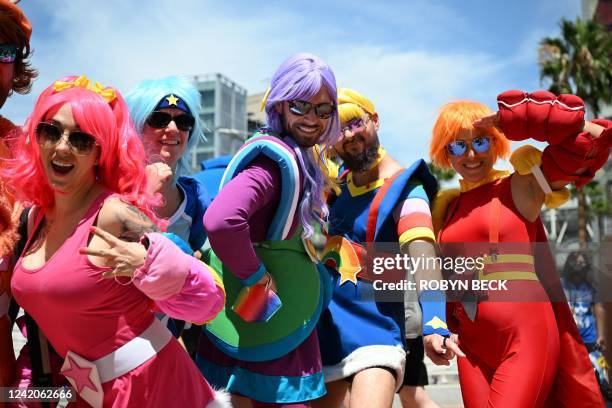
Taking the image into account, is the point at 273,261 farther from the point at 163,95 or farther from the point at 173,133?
the point at 163,95

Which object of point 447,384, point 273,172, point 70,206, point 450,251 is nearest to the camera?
point 70,206

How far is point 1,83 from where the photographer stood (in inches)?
106

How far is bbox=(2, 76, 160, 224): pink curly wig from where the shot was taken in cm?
190

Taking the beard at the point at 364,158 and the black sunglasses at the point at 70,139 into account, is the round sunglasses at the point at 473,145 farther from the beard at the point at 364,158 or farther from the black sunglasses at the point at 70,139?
the black sunglasses at the point at 70,139

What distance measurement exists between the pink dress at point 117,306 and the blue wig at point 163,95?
3.41 feet

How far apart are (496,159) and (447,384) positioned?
4.18 meters

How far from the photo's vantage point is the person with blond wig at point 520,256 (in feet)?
8.80

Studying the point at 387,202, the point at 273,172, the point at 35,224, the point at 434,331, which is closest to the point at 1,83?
the point at 35,224

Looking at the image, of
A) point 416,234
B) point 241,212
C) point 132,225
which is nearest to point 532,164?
point 416,234

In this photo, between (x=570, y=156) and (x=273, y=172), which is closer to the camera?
(x=273, y=172)

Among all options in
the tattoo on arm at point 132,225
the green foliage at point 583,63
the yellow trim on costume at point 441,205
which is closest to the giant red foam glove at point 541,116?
the yellow trim on costume at point 441,205

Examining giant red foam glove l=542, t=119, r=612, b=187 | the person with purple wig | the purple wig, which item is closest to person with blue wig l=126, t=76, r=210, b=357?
the person with purple wig

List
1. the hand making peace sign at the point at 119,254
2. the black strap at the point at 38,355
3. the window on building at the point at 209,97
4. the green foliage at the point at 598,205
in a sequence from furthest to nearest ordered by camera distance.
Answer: the window on building at the point at 209,97 → the green foliage at the point at 598,205 → the black strap at the point at 38,355 → the hand making peace sign at the point at 119,254

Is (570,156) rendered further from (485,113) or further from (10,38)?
Result: (10,38)
